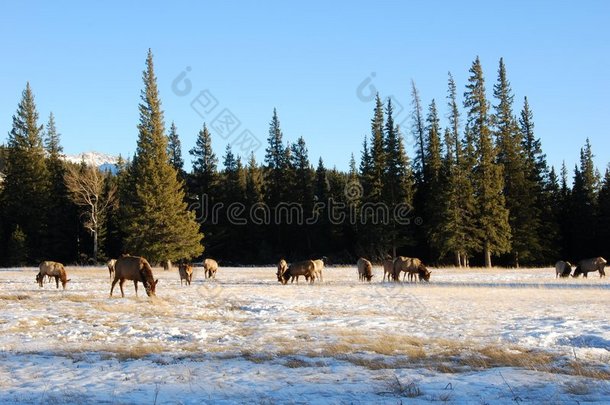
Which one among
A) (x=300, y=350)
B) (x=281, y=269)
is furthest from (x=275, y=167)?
(x=300, y=350)

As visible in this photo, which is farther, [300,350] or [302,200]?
[302,200]

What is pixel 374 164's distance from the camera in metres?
57.2

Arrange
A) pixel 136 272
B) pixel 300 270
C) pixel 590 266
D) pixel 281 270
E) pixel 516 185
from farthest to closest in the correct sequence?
pixel 516 185 < pixel 590 266 < pixel 281 270 < pixel 300 270 < pixel 136 272

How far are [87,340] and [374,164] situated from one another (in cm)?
4721

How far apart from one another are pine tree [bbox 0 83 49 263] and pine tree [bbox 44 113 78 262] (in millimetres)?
1088

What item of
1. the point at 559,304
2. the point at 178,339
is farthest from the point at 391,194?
the point at 178,339

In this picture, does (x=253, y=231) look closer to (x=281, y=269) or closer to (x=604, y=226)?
(x=281, y=269)

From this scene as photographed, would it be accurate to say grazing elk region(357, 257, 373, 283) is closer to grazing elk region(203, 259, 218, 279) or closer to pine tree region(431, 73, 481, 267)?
grazing elk region(203, 259, 218, 279)

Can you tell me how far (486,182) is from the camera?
49500mm

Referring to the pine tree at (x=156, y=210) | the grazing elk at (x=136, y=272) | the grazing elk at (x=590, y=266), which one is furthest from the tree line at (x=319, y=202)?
the grazing elk at (x=136, y=272)

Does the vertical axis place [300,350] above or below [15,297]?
below

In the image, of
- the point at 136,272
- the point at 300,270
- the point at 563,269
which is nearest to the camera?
the point at 136,272

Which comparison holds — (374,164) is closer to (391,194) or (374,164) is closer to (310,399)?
(391,194)

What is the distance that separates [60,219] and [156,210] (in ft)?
75.3
